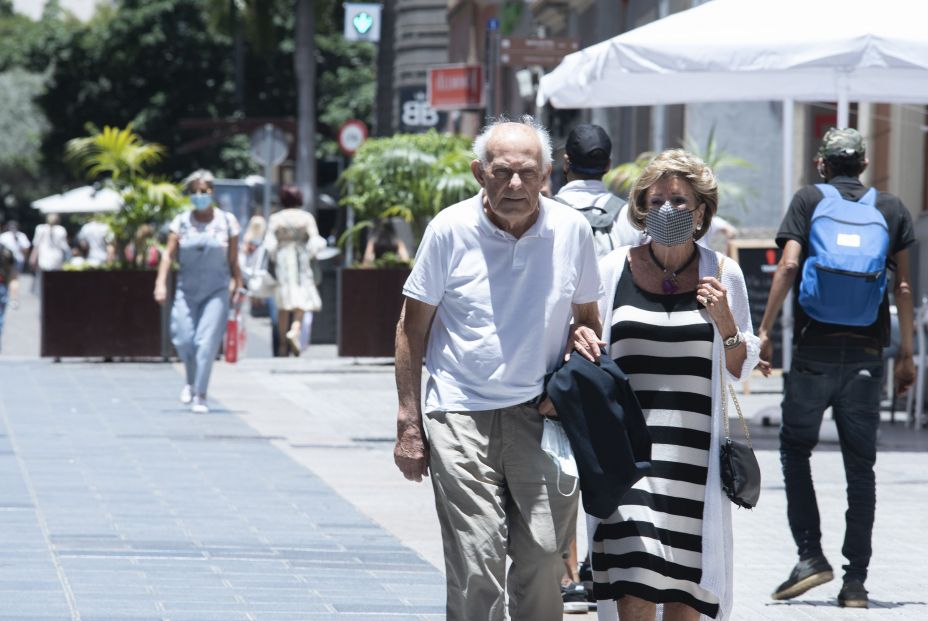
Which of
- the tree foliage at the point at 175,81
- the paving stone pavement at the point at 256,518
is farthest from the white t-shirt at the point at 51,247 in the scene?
the tree foliage at the point at 175,81

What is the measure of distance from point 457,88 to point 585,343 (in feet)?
48.5

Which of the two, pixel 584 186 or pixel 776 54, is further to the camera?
pixel 776 54

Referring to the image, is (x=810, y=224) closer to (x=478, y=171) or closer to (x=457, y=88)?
(x=478, y=171)

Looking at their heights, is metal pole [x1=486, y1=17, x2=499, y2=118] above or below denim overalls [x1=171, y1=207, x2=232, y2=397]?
above

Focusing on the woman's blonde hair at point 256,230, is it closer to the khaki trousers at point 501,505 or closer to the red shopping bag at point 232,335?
the red shopping bag at point 232,335

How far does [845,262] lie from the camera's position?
7.05 meters

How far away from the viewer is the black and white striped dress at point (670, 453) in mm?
4996

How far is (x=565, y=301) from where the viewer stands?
493cm

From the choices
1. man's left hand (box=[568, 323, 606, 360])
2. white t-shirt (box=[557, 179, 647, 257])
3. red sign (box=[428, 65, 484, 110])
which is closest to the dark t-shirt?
white t-shirt (box=[557, 179, 647, 257])

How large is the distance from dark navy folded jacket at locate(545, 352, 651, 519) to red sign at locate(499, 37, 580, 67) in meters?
→ 11.2

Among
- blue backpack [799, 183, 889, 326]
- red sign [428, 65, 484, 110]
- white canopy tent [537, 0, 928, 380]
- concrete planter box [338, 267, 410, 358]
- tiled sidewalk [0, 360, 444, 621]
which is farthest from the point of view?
red sign [428, 65, 484, 110]

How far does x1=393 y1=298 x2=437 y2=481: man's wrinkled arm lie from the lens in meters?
4.93

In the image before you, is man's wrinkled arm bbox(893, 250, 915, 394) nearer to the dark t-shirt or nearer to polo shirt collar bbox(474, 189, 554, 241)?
the dark t-shirt

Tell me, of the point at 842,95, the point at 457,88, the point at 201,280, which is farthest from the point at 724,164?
the point at 201,280
